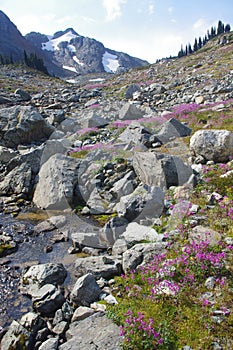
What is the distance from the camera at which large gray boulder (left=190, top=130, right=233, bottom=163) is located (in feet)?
40.5

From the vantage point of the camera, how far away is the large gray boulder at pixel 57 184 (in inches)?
512

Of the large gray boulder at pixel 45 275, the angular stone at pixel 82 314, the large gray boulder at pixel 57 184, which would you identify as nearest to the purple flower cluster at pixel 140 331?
the angular stone at pixel 82 314

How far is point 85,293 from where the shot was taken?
23.5ft

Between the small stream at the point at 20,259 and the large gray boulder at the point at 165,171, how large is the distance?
169 inches

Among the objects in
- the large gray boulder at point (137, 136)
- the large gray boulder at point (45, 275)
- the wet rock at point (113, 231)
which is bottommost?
the large gray boulder at point (45, 275)

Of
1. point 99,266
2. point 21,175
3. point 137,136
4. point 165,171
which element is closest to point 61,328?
point 99,266

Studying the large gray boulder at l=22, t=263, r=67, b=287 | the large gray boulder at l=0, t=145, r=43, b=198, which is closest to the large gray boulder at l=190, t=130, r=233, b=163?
the large gray boulder at l=22, t=263, r=67, b=287

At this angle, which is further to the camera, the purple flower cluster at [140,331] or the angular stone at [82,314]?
the angular stone at [82,314]

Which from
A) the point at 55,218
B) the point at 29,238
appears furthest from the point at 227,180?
the point at 29,238

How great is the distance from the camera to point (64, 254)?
9.86m

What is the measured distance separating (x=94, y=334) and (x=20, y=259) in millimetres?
4758

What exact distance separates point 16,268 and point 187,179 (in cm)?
704

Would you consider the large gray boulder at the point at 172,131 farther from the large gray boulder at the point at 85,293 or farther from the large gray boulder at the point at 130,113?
the large gray boulder at the point at 85,293

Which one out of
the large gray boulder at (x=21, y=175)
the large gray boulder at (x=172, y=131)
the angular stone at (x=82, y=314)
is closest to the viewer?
the angular stone at (x=82, y=314)
